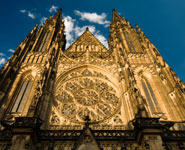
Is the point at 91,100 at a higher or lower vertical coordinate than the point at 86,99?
lower

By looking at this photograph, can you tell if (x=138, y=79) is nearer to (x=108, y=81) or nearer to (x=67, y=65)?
(x=108, y=81)

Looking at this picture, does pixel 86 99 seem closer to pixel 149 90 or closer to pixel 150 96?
pixel 150 96

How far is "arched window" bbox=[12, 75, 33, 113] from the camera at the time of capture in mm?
12492

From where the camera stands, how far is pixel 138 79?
14789mm

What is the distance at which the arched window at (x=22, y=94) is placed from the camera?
1249cm

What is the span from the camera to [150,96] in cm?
1365

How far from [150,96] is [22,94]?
Answer: 9333 mm

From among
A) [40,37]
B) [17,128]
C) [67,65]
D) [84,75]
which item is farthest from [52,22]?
[17,128]

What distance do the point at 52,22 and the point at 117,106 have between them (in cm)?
1652

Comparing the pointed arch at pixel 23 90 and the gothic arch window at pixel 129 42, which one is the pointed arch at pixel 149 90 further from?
the pointed arch at pixel 23 90

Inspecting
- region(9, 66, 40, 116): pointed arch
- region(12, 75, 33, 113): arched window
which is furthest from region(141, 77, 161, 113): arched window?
region(12, 75, 33, 113): arched window

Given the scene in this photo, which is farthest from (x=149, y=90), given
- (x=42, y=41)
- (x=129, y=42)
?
(x=42, y=41)

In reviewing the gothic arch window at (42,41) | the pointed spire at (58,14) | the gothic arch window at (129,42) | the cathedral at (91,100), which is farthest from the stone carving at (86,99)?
the pointed spire at (58,14)

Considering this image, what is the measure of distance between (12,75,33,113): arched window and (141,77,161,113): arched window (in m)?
8.69
